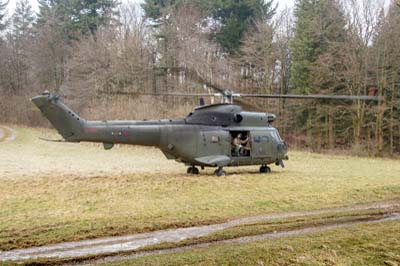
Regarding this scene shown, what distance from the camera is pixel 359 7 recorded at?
29891 millimetres

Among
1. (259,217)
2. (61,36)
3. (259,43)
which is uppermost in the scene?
(61,36)

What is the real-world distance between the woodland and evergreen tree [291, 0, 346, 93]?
0.08 m

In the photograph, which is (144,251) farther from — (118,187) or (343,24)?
(343,24)

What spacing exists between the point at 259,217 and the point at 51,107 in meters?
7.43

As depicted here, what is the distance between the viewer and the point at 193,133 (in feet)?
47.3

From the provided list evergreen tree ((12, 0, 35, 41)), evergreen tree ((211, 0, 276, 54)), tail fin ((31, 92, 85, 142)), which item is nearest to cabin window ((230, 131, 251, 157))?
tail fin ((31, 92, 85, 142))

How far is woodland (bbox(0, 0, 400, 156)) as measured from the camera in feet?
96.5

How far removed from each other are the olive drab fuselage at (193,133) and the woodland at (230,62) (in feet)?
19.7

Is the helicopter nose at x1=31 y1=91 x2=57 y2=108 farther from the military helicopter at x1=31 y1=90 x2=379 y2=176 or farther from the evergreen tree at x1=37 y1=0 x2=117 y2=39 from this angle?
the evergreen tree at x1=37 y1=0 x2=117 y2=39

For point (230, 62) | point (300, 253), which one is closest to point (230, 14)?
point (230, 62)

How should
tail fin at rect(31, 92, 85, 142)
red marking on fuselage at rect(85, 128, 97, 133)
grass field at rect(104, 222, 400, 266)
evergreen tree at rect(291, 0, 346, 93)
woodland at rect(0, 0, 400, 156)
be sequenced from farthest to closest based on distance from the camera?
evergreen tree at rect(291, 0, 346, 93), woodland at rect(0, 0, 400, 156), red marking on fuselage at rect(85, 128, 97, 133), tail fin at rect(31, 92, 85, 142), grass field at rect(104, 222, 400, 266)

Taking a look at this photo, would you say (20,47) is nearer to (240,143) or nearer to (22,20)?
(22,20)

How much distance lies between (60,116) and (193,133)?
4496mm

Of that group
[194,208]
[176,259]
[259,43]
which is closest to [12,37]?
[259,43]
